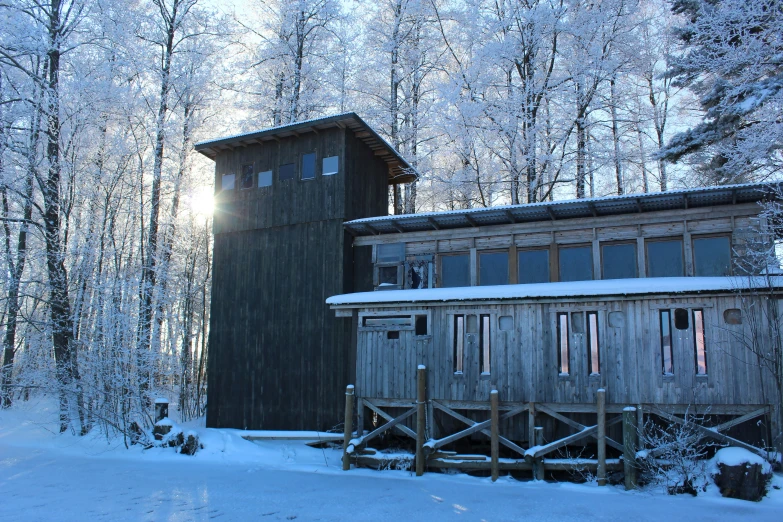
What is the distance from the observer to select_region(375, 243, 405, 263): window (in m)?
17.8

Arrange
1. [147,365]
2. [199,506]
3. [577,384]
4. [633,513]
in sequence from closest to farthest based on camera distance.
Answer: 1. [633,513]
2. [199,506]
3. [577,384]
4. [147,365]

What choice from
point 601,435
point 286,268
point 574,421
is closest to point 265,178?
point 286,268

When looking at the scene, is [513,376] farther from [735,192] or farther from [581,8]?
[581,8]

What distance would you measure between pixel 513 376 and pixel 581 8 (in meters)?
16.1

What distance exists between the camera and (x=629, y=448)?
12289mm

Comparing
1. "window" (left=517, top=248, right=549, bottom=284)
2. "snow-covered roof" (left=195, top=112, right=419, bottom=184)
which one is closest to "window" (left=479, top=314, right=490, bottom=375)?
"window" (left=517, top=248, right=549, bottom=284)

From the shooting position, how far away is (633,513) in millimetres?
10422

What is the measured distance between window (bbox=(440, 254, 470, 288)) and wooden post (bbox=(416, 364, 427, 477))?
135 inches

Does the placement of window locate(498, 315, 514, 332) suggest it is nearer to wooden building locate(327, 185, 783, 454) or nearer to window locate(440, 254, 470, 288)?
wooden building locate(327, 185, 783, 454)

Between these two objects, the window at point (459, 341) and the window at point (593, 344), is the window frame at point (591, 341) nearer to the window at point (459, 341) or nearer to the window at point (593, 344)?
the window at point (593, 344)

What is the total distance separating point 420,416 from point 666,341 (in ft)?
18.8

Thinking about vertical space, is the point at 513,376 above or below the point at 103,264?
below

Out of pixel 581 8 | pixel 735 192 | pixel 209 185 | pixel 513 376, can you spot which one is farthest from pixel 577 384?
pixel 209 185

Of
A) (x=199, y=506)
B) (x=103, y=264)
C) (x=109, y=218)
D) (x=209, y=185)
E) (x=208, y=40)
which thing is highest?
(x=208, y=40)
